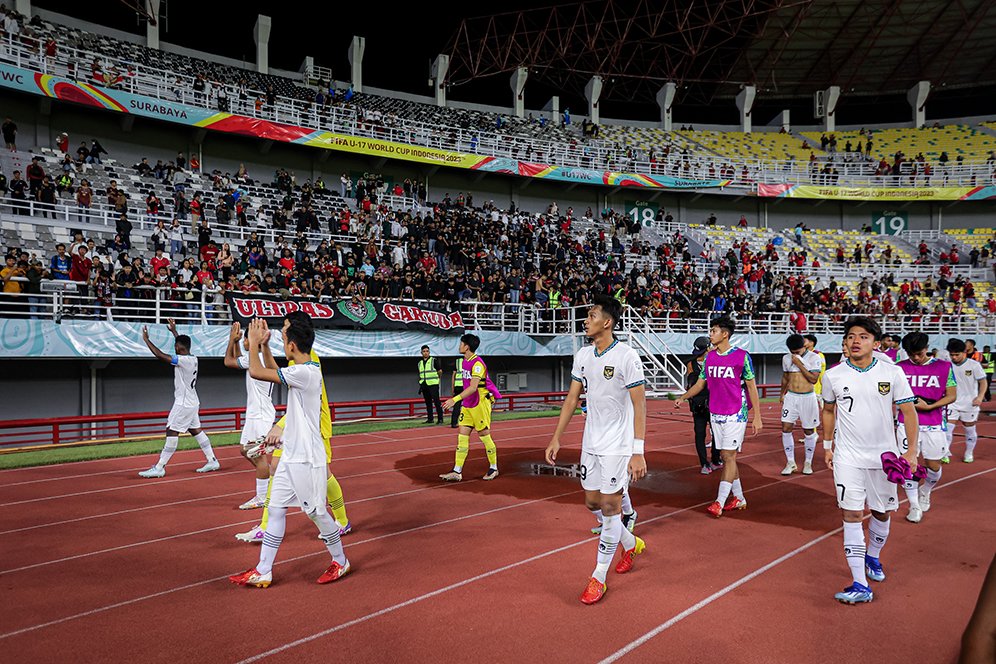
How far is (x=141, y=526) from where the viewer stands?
25.2 ft

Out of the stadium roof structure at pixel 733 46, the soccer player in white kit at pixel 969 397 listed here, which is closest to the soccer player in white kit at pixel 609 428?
the soccer player in white kit at pixel 969 397

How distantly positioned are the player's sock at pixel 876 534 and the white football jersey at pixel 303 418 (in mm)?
4621

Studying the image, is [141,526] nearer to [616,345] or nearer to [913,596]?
[616,345]

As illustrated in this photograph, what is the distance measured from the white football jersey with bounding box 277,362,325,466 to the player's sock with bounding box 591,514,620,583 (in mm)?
2422

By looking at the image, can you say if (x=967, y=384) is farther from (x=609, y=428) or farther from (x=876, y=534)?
(x=609, y=428)

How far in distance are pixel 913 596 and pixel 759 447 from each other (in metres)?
8.45

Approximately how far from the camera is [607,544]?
530 cm

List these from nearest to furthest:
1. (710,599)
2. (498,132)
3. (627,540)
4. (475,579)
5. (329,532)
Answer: (710,599), (329,532), (475,579), (627,540), (498,132)

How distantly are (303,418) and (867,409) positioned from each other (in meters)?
4.63

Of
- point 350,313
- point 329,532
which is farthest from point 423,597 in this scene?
point 350,313

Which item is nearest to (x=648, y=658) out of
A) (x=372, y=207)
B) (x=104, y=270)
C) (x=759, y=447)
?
(x=759, y=447)

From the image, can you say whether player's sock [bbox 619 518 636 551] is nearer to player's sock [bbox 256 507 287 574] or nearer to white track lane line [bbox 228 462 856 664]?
white track lane line [bbox 228 462 856 664]

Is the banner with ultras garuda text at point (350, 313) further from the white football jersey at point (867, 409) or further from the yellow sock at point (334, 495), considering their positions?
the white football jersey at point (867, 409)

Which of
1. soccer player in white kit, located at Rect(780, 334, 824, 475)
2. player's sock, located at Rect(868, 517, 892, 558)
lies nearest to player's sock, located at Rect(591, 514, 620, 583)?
player's sock, located at Rect(868, 517, 892, 558)
